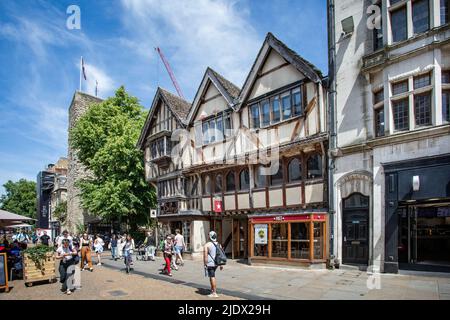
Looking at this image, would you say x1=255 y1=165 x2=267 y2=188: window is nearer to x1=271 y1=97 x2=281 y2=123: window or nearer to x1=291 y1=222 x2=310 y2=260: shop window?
x1=271 y1=97 x2=281 y2=123: window

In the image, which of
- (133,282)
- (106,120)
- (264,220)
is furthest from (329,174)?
(106,120)

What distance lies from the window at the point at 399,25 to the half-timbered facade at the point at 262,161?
3191mm

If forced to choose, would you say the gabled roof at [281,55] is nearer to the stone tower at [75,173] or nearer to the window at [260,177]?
the window at [260,177]

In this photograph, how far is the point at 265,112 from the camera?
57.8 ft

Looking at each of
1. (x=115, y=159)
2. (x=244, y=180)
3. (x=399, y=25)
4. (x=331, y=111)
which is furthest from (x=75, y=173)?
(x=399, y=25)

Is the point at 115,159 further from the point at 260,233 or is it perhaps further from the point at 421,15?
the point at 421,15

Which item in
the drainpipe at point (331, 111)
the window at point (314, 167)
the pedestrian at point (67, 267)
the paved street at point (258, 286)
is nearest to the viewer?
the paved street at point (258, 286)

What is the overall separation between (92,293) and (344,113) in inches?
451

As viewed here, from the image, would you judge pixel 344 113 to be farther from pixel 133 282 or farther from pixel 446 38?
pixel 133 282

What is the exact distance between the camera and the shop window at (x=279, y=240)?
50.8 feet

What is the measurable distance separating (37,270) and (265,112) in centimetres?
1210

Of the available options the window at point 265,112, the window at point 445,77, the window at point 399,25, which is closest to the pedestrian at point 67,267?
the window at point 265,112

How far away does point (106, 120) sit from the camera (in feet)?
95.5

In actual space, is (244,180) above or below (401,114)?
below
